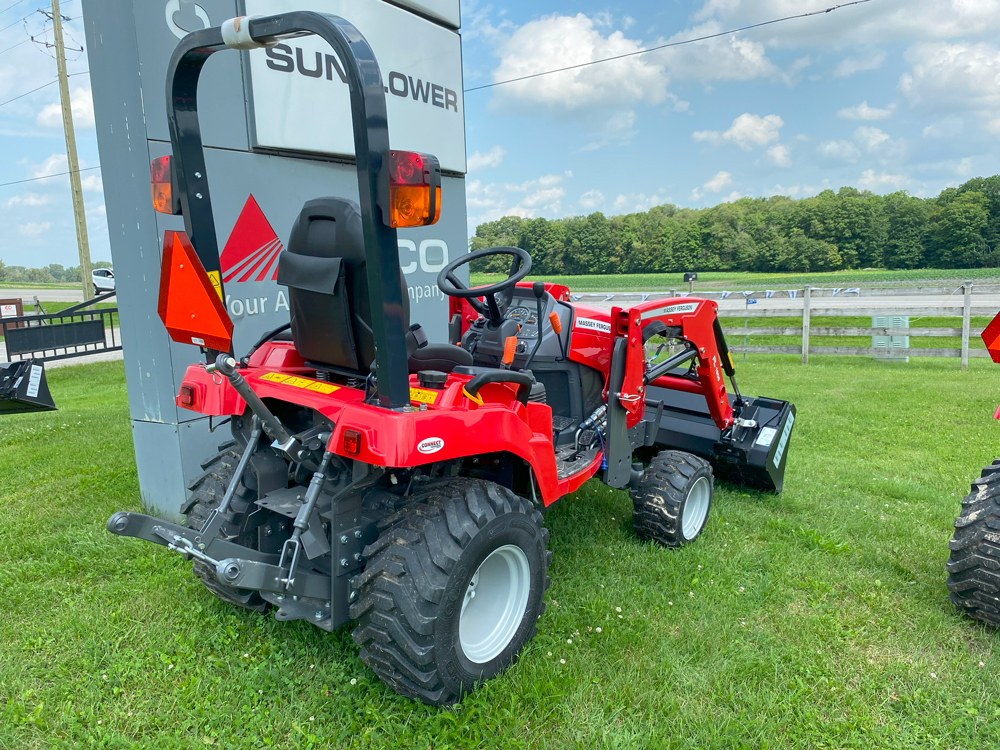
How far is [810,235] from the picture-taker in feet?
131

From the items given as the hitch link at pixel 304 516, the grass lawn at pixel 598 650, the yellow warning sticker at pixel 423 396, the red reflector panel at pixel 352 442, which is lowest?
the grass lawn at pixel 598 650

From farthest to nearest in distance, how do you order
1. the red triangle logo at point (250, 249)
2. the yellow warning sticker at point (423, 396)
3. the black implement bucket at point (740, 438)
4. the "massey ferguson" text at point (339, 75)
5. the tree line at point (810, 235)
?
the tree line at point (810, 235), the black implement bucket at point (740, 438), the "massey ferguson" text at point (339, 75), the red triangle logo at point (250, 249), the yellow warning sticker at point (423, 396)

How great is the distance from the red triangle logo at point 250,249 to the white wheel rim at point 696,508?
10.2 feet

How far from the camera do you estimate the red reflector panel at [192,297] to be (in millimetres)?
2084

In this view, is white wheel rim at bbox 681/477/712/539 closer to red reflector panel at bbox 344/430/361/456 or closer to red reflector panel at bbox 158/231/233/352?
→ red reflector panel at bbox 344/430/361/456

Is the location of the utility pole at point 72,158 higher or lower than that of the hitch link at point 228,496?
higher

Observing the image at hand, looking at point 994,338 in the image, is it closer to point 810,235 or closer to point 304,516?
point 304,516

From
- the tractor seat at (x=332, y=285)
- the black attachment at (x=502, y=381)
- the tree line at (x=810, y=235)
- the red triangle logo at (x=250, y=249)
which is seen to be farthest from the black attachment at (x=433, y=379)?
the tree line at (x=810, y=235)

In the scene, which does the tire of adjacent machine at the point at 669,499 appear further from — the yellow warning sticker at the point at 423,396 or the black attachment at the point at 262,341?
the black attachment at the point at 262,341

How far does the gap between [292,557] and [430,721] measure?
775mm

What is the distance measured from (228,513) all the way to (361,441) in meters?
0.76

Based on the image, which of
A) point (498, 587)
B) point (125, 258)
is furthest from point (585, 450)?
point (125, 258)

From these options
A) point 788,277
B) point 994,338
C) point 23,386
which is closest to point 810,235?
point 788,277

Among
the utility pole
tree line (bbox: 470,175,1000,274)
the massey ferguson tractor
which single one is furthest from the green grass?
the massey ferguson tractor
